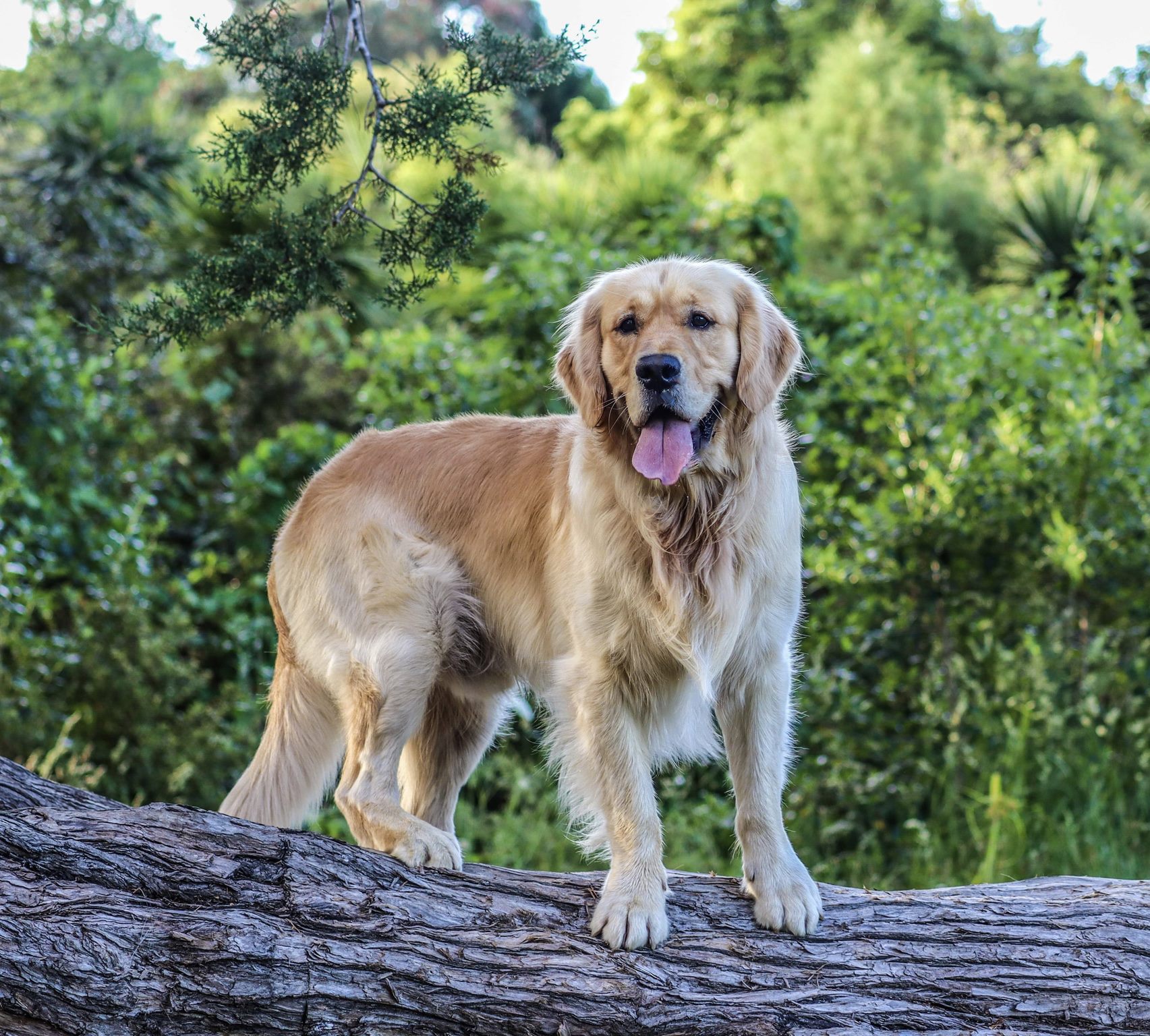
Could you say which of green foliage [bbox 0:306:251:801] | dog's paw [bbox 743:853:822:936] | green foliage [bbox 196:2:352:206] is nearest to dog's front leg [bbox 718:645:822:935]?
dog's paw [bbox 743:853:822:936]

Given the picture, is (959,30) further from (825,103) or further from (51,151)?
(51,151)

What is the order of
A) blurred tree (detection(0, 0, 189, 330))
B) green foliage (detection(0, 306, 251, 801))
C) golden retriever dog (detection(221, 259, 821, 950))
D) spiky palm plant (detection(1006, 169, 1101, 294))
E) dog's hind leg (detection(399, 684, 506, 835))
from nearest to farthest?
golden retriever dog (detection(221, 259, 821, 950)), dog's hind leg (detection(399, 684, 506, 835)), green foliage (detection(0, 306, 251, 801)), blurred tree (detection(0, 0, 189, 330)), spiky palm plant (detection(1006, 169, 1101, 294))

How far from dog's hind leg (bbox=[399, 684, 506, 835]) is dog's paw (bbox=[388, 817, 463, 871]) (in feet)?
1.92

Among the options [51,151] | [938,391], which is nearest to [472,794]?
[938,391]

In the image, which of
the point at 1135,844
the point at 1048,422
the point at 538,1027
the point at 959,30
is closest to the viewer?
the point at 538,1027

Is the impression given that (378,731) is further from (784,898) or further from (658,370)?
(658,370)

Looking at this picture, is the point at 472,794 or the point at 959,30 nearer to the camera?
the point at 472,794

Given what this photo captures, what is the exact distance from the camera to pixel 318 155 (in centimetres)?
368

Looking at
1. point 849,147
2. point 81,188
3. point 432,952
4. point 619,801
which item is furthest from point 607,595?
point 849,147

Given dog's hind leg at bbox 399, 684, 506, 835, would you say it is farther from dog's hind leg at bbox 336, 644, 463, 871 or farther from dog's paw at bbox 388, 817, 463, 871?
dog's paw at bbox 388, 817, 463, 871

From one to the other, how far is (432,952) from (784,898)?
93cm

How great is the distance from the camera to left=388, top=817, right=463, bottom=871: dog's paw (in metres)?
3.20

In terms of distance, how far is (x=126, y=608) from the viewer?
225 inches

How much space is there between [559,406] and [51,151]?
19.8ft
